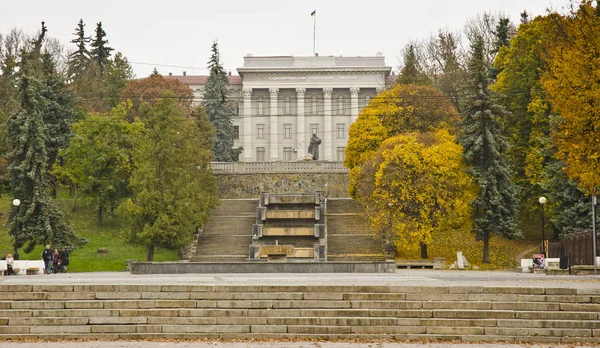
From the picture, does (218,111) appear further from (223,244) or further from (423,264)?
(423,264)

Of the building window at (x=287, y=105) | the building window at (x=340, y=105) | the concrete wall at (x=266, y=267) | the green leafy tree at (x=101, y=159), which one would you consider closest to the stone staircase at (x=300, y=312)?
the concrete wall at (x=266, y=267)

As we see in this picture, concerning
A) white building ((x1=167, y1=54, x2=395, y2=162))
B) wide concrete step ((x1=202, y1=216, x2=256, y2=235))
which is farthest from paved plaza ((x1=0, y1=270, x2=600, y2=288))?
white building ((x1=167, y1=54, x2=395, y2=162))

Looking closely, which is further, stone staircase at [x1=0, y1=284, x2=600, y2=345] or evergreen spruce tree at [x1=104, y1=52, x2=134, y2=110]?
evergreen spruce tree at [x1=104, y1=52, x2=134, y2=110]

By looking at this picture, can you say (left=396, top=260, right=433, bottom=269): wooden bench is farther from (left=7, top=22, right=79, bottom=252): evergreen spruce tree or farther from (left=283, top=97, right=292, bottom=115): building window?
(left=283, top=97, right=292, bottom=115): building window

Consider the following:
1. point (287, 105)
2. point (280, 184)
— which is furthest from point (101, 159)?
point (287, 105)

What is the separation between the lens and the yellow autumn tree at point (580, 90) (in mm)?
29422

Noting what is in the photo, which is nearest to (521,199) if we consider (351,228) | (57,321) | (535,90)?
(535,90)

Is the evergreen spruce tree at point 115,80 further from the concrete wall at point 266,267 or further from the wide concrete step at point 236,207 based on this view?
the concrete wall at point 266,267

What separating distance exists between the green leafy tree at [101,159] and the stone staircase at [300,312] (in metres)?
41.2

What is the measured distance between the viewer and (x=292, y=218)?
62.4 m

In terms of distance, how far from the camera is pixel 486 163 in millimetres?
55938

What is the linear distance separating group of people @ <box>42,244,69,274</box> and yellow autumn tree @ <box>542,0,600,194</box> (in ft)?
81.9

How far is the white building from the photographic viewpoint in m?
109

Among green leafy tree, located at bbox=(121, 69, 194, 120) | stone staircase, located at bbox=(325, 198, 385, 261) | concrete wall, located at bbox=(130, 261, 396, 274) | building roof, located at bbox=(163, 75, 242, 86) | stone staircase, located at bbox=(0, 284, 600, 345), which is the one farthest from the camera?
building roof, located at bbox=(163, 75, 242, 86)
